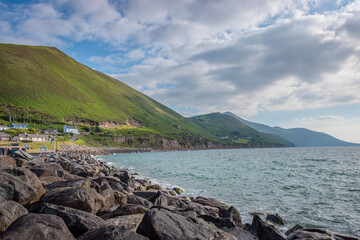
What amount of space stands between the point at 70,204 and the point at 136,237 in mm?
4032

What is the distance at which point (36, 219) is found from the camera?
6027 millimetres

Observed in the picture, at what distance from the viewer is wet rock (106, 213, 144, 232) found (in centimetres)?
808

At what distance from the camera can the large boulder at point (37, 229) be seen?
5.43 m

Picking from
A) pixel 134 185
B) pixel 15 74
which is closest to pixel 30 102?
pixel 15 74

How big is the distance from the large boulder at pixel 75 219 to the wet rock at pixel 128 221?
73 centimetres

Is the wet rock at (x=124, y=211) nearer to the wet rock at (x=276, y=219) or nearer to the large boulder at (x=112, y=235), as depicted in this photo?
the large boulder at (x=112, y=235)

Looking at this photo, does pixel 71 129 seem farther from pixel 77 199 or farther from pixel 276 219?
pixel 77 199

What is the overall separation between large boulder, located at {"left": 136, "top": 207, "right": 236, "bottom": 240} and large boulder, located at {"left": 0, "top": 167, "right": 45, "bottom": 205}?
17.7 feet

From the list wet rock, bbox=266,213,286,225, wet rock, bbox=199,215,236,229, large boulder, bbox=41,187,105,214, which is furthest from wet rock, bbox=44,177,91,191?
wet rock, bbox=266,213,286,225

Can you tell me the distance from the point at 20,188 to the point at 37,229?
473cm

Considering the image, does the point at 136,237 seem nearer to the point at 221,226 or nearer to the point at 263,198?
the point at 221,226

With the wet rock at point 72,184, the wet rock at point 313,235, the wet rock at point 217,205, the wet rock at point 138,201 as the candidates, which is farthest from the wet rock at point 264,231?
the wet rock at point 72,184

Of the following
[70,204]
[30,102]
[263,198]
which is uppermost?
[30,102]

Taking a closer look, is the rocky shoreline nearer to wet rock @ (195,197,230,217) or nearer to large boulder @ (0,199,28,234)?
large boulder @ (0,199,28,234)
